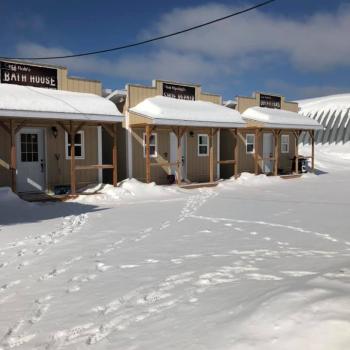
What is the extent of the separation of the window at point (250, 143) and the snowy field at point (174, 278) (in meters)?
10.8

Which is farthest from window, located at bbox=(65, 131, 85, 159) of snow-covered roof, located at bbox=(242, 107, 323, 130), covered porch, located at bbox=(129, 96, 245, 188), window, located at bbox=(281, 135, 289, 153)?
window, located at bbox=(281, 135, 289, 153)

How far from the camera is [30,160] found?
1453 cm

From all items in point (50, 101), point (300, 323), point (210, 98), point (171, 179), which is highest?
point (210, 98)

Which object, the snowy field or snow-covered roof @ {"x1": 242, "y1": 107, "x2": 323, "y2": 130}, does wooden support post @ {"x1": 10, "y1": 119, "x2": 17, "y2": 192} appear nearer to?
the snowy field

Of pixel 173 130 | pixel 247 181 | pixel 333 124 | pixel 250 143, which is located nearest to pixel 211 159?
pixel 247 181

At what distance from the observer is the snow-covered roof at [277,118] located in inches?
845

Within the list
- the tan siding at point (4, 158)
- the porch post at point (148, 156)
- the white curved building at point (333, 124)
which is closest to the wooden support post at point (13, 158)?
the tan siding at point (4, 158)

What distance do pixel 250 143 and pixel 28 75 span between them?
12.1 metres

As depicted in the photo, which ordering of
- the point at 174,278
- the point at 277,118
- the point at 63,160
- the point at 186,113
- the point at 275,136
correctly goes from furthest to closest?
the point at 275,136 < the point at 277,118 < the point at 186,113 < the point at 63,160 < the point at 174,278

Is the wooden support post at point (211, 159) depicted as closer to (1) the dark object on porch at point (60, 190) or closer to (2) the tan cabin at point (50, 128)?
(2) the tan cabin at point (50, 128)

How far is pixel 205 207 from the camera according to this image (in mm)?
12508

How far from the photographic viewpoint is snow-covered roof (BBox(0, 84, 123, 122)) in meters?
12.6

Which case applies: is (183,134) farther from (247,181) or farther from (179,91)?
(247,181)

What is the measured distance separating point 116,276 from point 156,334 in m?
2.02
